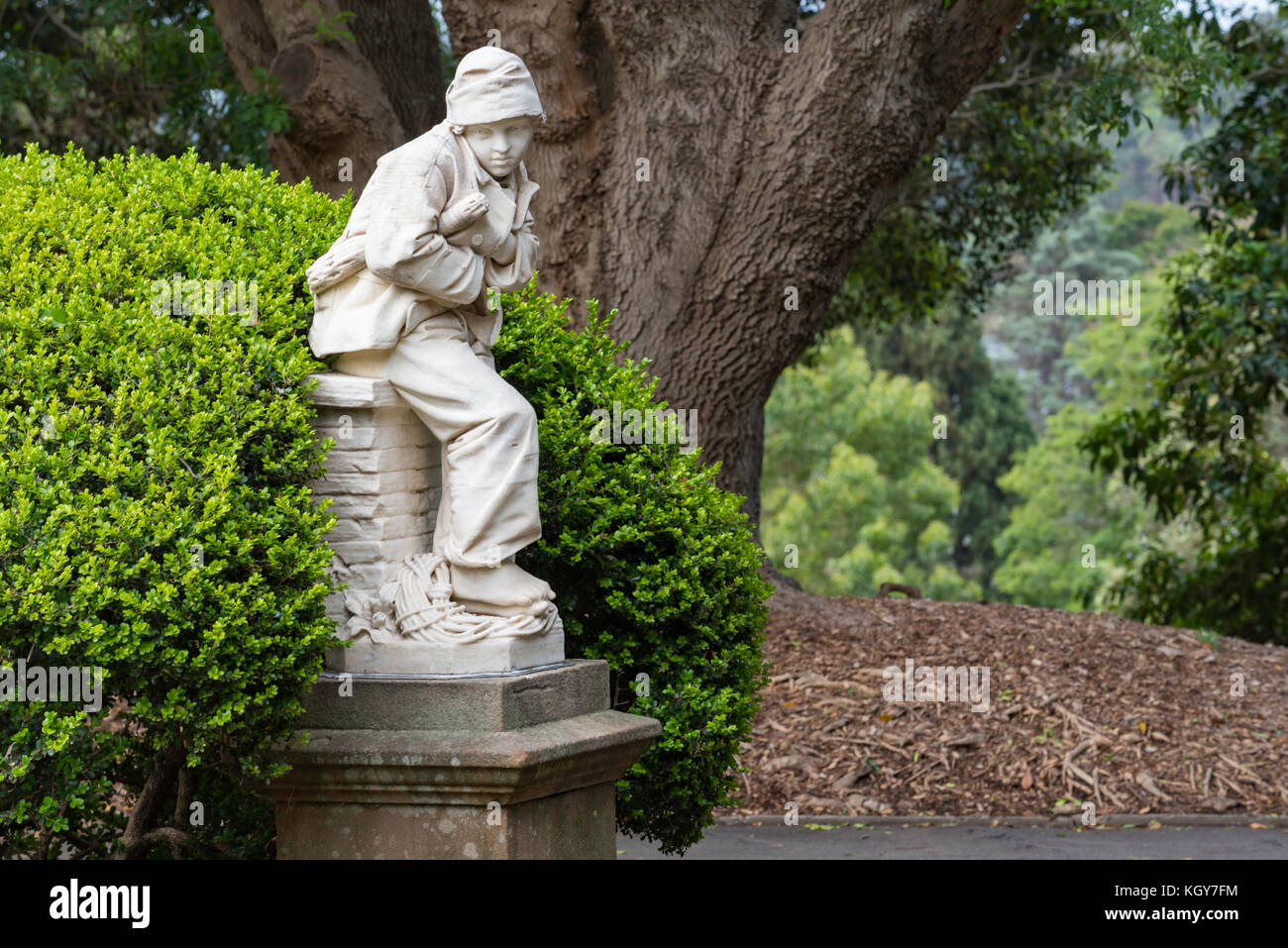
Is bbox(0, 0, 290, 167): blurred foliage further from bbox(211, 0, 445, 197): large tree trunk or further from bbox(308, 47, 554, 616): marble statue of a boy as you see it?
bbox(308, 47, 554, 616): marble statue of a boy

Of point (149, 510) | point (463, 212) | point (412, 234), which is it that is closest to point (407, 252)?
point (412, 234)

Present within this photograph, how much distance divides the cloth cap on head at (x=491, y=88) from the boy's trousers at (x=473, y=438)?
0.68 meters

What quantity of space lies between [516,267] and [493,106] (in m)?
0.54

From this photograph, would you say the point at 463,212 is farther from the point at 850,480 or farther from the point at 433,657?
the point at 850,480

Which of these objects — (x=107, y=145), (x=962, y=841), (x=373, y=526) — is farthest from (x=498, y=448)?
(x=107, y=145)

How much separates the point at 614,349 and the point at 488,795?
2.23m

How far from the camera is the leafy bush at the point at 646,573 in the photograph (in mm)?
5469

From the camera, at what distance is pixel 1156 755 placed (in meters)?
8.23

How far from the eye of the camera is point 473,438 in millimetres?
4547

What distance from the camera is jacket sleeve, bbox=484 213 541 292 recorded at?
4.85 m

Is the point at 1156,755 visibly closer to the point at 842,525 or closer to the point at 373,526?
the point at 373,526

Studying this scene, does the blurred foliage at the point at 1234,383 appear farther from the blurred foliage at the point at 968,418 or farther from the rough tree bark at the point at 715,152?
the blurred foliage at the point at 968,418

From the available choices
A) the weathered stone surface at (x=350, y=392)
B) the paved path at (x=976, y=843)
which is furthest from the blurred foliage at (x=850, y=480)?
the weathered stone surface at (x=350, y=392)

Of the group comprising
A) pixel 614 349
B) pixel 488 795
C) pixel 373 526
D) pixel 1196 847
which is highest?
pixel 614 349
